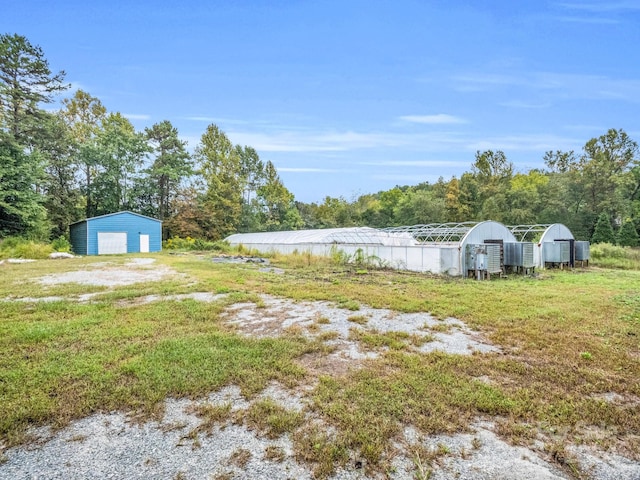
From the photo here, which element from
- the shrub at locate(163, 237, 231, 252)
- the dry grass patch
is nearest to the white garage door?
the shrub at locate(163, 237, 231, 252)

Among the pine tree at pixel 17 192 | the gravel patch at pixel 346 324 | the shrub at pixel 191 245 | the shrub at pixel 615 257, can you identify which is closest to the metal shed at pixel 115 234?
the shrub at pixel 191 245

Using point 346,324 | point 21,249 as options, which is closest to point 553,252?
point 346,324

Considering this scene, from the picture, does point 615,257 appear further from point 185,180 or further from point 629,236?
point 185,180

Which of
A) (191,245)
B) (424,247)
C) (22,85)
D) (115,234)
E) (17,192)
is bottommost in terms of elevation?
(191,245)

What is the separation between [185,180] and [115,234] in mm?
11377

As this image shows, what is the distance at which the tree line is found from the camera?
21.7 meters

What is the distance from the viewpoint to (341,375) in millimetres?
3510

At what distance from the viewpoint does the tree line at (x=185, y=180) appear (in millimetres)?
21688

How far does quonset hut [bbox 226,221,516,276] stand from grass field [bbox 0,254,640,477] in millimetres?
5353

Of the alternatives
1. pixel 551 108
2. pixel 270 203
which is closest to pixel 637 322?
pixel 551 108

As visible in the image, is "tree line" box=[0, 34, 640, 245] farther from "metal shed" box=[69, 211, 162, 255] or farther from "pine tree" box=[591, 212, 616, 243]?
"metal shed" box=[69, 211, 162, 255]

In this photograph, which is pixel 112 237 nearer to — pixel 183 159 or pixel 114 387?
pixel 183 159

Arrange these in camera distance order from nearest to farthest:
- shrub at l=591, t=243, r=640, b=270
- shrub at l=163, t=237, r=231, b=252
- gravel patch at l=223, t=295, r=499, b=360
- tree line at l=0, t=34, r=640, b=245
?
gravel patch at l=223, t=295, r=499, b=360, shrub at l=591, t=243, r=640, b=270, tree line at l=0, t=34, r=640, b=245, shrub at l=163, t=237, r=231, b=252

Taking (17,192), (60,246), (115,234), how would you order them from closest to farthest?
(17,192)
(60,246)
(115,234)
